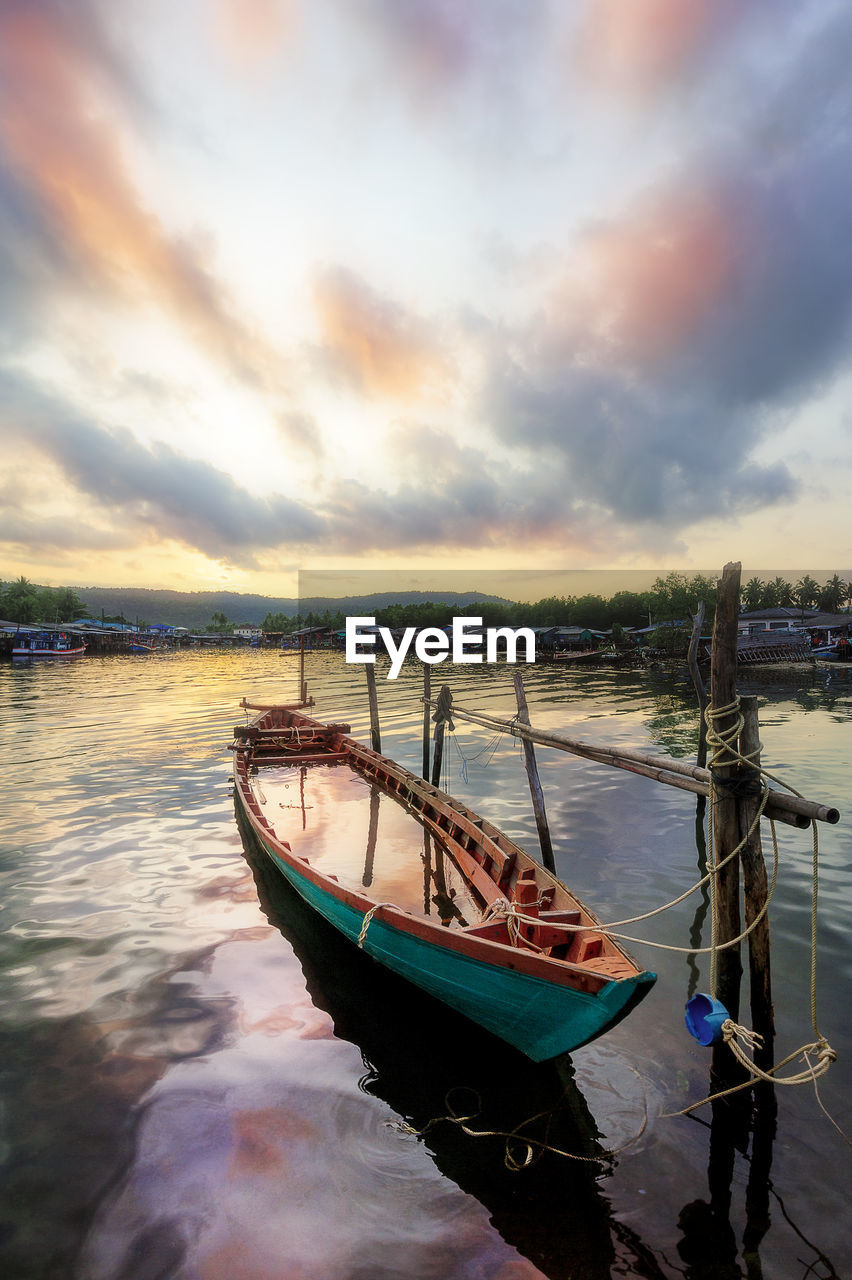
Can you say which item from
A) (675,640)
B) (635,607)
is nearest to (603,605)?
(635,607)

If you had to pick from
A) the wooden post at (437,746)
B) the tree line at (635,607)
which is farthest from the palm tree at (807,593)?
the wooden post at (437,746)

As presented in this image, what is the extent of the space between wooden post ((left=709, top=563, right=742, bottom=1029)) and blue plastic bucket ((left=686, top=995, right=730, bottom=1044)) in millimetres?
721

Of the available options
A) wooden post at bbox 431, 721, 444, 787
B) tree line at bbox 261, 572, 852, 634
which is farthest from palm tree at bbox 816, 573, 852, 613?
wooden post at bbox 431, 721, 444, 787

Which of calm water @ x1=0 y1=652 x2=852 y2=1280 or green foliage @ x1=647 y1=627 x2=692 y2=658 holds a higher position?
green foliage @ x1=647 y1=627 x2=692 y2=658

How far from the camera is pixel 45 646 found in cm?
8381

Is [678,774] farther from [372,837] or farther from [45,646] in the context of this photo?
[45,646]

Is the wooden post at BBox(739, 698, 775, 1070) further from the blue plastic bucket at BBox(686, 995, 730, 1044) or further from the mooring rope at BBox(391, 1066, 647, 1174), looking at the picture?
the mooring rope at BBox(391, 1066, 647, 1174)

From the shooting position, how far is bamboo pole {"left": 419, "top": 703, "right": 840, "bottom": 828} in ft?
17.0

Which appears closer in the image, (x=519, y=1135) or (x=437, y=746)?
(x=519, y=1135)

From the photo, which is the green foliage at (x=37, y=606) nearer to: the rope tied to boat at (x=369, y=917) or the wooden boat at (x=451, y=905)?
the wooden boat at (x=451, y=905)

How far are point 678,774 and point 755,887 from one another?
5.79ft

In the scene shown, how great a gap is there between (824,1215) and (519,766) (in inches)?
616

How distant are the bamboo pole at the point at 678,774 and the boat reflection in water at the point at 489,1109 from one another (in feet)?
10.7

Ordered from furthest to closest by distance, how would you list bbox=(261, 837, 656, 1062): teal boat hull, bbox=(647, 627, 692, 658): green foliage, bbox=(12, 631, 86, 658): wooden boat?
1. bbox=(12, 631, 86, 658): wooden boat
2. bbox=(647, 627, 692, 658): green foliage
3. bbox=(261, 837, 656, 1062): teal boat hull
